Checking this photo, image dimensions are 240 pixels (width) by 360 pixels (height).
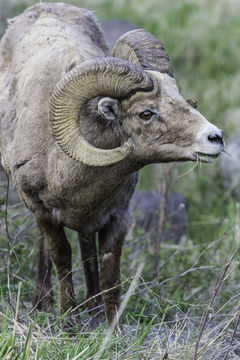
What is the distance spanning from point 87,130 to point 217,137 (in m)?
1.09

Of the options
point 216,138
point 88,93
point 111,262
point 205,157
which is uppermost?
point 88,93

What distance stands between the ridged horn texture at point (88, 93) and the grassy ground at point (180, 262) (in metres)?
0.91

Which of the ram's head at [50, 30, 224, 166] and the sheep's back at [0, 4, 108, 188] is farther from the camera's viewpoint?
the sheep's back at [0, 4, 108, 188]

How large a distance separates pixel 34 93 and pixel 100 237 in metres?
1.38

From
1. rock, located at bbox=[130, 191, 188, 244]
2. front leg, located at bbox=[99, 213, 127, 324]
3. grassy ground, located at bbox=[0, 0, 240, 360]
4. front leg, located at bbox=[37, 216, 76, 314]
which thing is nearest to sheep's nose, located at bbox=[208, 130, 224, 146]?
grassy ground, located at bbox=[0, 0, 240, 360]

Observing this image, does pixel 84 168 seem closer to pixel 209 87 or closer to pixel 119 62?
pixel 119 62

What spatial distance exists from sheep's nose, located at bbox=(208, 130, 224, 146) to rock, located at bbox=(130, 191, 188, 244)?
4179 mm

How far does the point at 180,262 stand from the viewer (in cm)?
787

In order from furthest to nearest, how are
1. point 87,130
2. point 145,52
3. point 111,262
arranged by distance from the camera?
point 111,262
point 145,52
point 87,130

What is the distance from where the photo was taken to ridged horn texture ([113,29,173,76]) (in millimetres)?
5535

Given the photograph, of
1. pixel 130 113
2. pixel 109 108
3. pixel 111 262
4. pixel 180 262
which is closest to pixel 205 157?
pixel 130 113

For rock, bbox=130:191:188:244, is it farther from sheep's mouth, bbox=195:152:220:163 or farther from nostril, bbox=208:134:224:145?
nostril, bbox=208:134:224:145

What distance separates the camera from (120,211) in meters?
6.25

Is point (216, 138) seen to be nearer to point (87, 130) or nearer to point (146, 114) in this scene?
point (146, 114)
